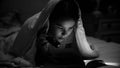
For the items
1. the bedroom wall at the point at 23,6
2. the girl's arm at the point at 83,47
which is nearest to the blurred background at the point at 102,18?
the bedroom wall at the point at 23,6

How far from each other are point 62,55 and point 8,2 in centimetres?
132

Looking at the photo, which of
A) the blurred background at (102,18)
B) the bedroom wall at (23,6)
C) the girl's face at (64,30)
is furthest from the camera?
the blurred background at (102,18)

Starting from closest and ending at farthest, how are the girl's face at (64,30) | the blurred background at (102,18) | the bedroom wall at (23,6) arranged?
1. the girl's face at (64,30)
2. the bedroom wall at (23,6)
3. the blurred background at (102,18)

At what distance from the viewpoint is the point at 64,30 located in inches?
44.3

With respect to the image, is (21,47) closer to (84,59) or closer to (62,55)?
(62,55)

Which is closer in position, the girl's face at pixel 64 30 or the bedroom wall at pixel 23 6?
the girl's face at pixel 64 30

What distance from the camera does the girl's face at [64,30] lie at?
1.11 metres

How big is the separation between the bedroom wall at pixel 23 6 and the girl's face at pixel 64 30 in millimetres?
1067

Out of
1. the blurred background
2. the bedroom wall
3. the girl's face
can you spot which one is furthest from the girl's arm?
the blurred background

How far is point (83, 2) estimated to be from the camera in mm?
2494

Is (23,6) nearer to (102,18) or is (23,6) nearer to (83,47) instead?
(102,18)

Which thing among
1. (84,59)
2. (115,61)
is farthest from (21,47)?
(115,61)

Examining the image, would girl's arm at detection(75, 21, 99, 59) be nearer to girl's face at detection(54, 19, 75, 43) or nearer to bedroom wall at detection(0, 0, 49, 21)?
girl's face at detection(54, 19, 75, 43)

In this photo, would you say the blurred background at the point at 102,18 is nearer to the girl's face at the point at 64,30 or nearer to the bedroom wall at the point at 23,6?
the bedroom wall at the point at 23,6
